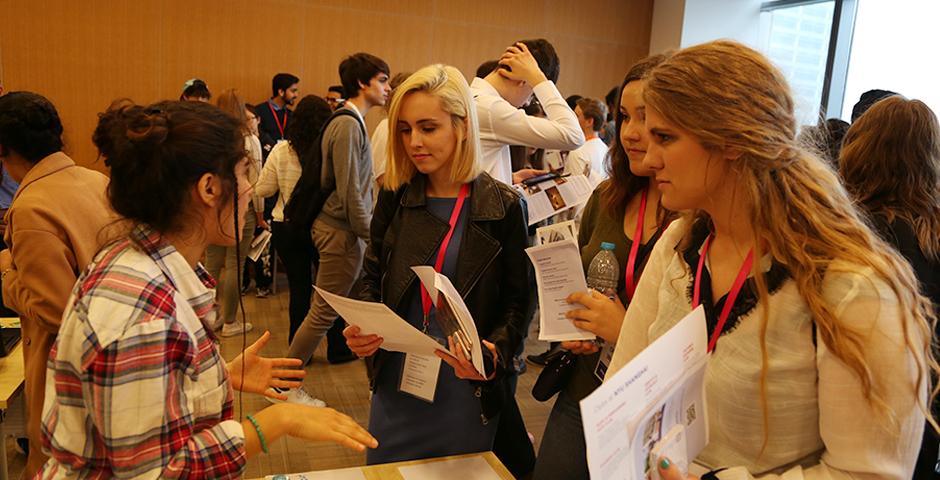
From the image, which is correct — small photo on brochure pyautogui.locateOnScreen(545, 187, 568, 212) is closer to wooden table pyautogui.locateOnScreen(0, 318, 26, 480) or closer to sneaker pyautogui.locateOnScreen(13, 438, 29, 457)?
wooden table pyautogui.locateOnScreen(0, 318, 26, 480)

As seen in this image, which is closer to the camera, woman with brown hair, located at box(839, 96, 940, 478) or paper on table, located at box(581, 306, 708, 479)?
paper on table, located at box(581, 306, 708, 479)

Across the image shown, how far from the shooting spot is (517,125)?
2.61 meters

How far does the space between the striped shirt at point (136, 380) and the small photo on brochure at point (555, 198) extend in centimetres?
160

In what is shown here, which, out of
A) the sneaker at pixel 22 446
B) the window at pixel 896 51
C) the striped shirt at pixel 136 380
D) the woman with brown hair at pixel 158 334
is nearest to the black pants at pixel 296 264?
the sneaker at pixel 22 446

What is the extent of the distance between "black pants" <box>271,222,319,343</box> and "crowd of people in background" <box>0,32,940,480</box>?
187 centimetres

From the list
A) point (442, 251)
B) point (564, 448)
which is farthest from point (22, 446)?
point (564, 448)

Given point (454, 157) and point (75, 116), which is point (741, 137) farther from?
point (75, 116)

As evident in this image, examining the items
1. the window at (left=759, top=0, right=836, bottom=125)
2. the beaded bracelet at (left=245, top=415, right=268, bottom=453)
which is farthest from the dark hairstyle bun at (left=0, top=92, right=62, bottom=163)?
the window at (left=759, top=0, right=836, bottom=125)

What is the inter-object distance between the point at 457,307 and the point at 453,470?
40 cm

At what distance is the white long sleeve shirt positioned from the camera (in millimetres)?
2617

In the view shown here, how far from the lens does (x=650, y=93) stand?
3.88 feet

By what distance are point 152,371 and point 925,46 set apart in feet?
21.8

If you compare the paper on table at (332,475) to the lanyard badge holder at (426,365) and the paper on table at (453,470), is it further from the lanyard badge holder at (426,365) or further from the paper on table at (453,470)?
the lanyard badge holder at (426,365)

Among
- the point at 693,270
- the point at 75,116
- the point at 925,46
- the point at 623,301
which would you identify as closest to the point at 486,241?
the point at 623,301
